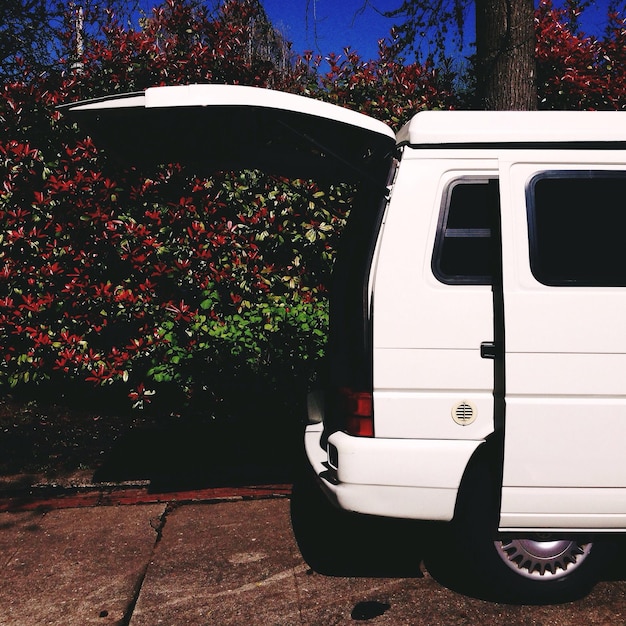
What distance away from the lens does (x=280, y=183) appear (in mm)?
6523

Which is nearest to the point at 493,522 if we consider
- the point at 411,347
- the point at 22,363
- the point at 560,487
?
the point at 560,487

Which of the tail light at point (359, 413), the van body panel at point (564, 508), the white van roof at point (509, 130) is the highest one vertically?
the white van roof at point (509, 130)

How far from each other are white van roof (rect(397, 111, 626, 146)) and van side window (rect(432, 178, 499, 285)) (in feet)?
0.65

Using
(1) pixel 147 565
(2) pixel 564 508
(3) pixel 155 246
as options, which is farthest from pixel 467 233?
(3) pixel 155 246

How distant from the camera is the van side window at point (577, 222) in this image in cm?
320

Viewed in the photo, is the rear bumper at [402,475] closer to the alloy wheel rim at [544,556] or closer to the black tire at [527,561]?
the black tire at [527,561]

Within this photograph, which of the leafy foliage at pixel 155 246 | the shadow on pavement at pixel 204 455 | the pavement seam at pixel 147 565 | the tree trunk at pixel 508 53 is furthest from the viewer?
the leafy foliage at pixel 155 246

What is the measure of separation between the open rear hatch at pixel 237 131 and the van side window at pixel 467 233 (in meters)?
0.45

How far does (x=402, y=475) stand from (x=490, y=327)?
0.78 meters

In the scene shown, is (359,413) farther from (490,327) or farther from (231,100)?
(231,100)

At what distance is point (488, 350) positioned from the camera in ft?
10.4

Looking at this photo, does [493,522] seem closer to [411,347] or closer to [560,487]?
[560,487]

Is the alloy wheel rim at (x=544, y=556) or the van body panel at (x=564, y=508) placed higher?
the van body panel at (x=564, y=508)

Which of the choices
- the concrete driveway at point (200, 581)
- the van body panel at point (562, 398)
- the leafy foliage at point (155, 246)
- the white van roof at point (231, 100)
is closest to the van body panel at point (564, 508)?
the van body panel at point (562, 398)
